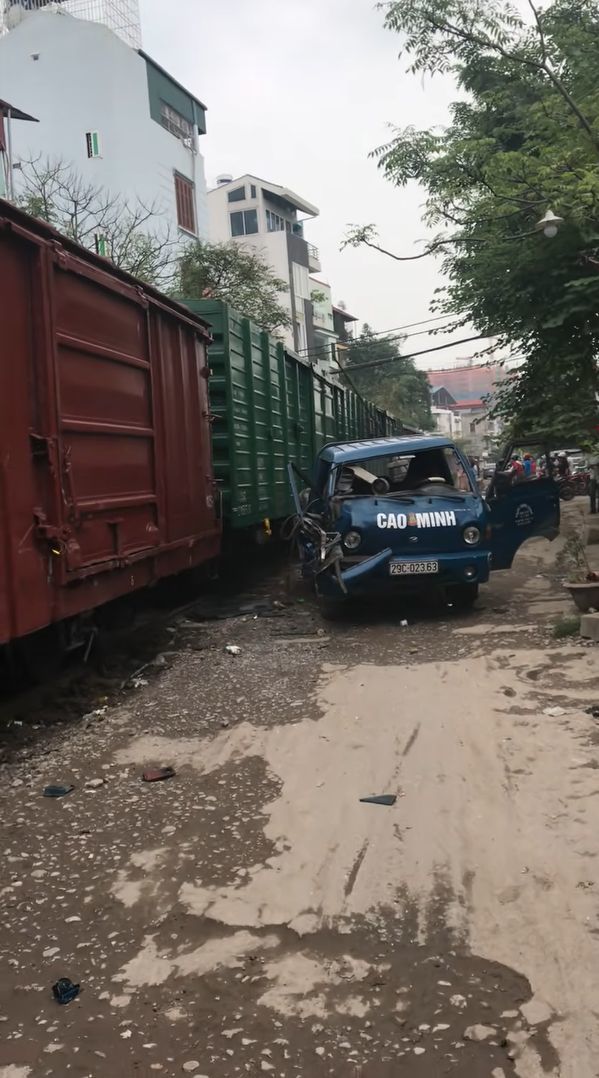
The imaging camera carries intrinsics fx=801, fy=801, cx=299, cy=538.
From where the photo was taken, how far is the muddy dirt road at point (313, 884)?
218 cm

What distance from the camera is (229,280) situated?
19.5 m

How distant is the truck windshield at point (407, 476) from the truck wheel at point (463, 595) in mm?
890

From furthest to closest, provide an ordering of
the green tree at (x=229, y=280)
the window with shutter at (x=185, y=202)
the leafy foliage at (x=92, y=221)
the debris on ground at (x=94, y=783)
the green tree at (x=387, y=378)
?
the green tree at (x=387, y=378), the window with shutter at (x=185, y=202), the green tree at (x=229, y=280), the leafy foliage at (x=92, y=221), the debris on ground at (x=94, y=783)

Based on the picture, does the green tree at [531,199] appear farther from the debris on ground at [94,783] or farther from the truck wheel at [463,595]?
the debris on ground at [94,783]

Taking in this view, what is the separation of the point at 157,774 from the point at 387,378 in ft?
150

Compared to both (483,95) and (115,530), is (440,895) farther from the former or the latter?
(483,95)

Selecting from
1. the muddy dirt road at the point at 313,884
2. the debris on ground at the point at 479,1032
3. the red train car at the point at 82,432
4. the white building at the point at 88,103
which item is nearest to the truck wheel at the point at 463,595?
the muddy dirt road at the point at 313,884

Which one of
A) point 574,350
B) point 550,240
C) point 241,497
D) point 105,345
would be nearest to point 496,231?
point 550,240

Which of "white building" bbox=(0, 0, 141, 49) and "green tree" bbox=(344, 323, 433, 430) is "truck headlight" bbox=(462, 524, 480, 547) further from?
"green tree" bbox=(344, 323, 433, 430)

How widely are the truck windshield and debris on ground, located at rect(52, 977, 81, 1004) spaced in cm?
579

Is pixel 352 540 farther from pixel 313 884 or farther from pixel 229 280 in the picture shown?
pixel 229 280

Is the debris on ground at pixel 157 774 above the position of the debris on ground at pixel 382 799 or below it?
above

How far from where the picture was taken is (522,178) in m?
8.97

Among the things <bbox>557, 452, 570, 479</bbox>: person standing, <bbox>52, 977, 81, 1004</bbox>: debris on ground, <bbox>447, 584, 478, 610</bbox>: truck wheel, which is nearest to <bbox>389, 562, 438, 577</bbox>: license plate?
<bbox>447, 584, 478, 610</bbox>: truck wheel
